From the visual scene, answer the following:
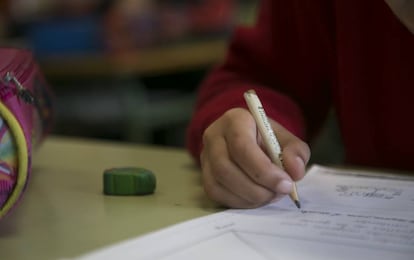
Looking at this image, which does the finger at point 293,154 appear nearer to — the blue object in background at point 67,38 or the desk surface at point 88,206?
the desk surface at point 88,206

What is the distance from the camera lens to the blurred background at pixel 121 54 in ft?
6.93

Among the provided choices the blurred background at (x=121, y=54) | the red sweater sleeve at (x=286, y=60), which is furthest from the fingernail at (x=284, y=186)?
the blurred background at (x=121, y=54)

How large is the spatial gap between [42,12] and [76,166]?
5.13ft

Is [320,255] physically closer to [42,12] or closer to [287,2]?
[287,2]

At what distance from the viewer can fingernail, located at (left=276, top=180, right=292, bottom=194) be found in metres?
0.58

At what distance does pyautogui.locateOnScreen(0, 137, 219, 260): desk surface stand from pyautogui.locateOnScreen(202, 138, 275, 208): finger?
0.03 m

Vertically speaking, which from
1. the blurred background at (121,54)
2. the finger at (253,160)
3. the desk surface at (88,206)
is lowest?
the blurred background at (121,54)

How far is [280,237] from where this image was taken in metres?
0.54

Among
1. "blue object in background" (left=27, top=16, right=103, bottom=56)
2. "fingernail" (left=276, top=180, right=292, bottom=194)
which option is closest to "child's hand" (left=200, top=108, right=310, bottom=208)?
"fingernail" (left=276, top=180, right=292, bottom=194)

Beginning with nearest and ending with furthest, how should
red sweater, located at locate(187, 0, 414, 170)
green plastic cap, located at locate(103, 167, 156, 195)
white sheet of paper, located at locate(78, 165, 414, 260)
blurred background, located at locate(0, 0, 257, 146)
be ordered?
1. white sheet of paper, located at locate(78, 165, 414, 260)
2. green plastic cap, located at locate(103, 167, 156, 195)
3. red sweater, located at locate(187, 0, 414, 170)
4. blurred background, located at locate(0, 0, 257, 146)

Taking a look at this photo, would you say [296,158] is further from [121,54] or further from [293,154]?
[121,54]

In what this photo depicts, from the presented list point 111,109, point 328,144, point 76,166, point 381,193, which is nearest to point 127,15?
point 111,109

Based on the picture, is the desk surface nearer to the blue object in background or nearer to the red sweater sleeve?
the red sweater sleeve

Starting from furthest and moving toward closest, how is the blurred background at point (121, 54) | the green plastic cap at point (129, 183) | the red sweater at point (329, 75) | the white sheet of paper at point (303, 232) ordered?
the blurred background at point (121, 54), the red sweater at point (329, 75), the green plastic cap at point (129, 183), the white sheet of paper at point (303, 232)
